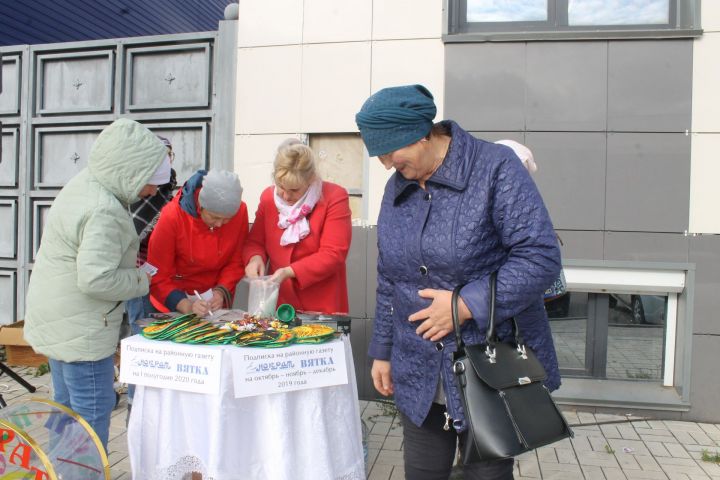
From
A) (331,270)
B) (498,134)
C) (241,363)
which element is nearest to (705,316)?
(498,134)

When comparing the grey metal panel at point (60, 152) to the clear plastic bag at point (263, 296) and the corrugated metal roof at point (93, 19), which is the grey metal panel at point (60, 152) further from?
the corrugated metal roof at point (93, 19)

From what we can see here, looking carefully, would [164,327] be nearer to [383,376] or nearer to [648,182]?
[383,376]

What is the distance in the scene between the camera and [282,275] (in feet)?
9.34

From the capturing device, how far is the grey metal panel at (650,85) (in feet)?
13.5

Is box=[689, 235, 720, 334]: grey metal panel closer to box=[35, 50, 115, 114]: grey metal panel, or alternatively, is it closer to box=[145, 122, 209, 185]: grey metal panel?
box=[145, 122, 209, 185]: grey metal panel

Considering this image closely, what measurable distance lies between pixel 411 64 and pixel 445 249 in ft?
9.65

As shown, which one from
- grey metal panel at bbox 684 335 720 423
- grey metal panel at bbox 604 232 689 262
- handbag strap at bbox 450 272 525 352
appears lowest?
grey metal panel at bbox 684 335 720 423

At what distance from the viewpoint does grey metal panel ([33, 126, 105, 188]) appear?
5281 mm

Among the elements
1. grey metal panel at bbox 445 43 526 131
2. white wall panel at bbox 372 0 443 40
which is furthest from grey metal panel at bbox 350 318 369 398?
white wall panel at bbox 372 0 443 40

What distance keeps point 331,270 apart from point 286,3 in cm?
254

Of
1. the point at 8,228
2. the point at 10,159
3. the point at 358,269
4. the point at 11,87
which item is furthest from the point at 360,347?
the point at 11,87

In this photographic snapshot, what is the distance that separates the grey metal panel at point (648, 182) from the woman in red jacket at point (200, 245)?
2.63m

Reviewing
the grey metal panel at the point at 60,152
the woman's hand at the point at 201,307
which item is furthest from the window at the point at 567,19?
the grey metal panel at the point at 60,152

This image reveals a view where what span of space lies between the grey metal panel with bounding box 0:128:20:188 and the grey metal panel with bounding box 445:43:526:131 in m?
3.96
